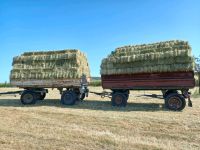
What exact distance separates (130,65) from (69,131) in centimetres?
770

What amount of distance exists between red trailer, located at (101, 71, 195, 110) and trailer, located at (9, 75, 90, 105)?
1.84m

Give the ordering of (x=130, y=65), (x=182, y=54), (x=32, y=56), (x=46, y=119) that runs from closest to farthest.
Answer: (x=46, y=119), (x=182, y=54), (x=130, y=65), (x=32, y=56)

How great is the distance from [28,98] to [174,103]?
10.2 metres

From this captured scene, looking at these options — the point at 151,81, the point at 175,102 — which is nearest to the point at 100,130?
the point at 175,102

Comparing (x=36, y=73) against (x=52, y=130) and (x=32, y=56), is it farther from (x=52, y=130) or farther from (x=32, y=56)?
(x=52, y=130)

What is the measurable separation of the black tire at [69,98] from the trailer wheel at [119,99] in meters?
2.86

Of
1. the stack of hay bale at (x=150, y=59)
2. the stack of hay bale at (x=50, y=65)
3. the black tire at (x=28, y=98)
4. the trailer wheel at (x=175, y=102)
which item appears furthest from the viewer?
the black tire at (x=28, y=98)

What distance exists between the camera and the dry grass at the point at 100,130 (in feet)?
31.1

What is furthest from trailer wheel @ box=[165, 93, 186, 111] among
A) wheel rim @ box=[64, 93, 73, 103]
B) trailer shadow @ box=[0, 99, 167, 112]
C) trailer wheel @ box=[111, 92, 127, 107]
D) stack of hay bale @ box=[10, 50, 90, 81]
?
wheel rim @ box=[64, 93, 73, 103]

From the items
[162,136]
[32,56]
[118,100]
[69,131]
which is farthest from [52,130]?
[32,56]

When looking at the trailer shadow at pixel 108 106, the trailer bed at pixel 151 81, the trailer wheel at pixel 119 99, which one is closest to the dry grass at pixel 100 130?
the trailer shadow at pixel 108 106

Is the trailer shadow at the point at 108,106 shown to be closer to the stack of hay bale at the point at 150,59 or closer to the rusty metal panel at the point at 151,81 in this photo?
the rusty metal panel at the point at 151,81

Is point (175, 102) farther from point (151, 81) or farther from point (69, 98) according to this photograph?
point (69, 98)

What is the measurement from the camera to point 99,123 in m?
A: 12.4
